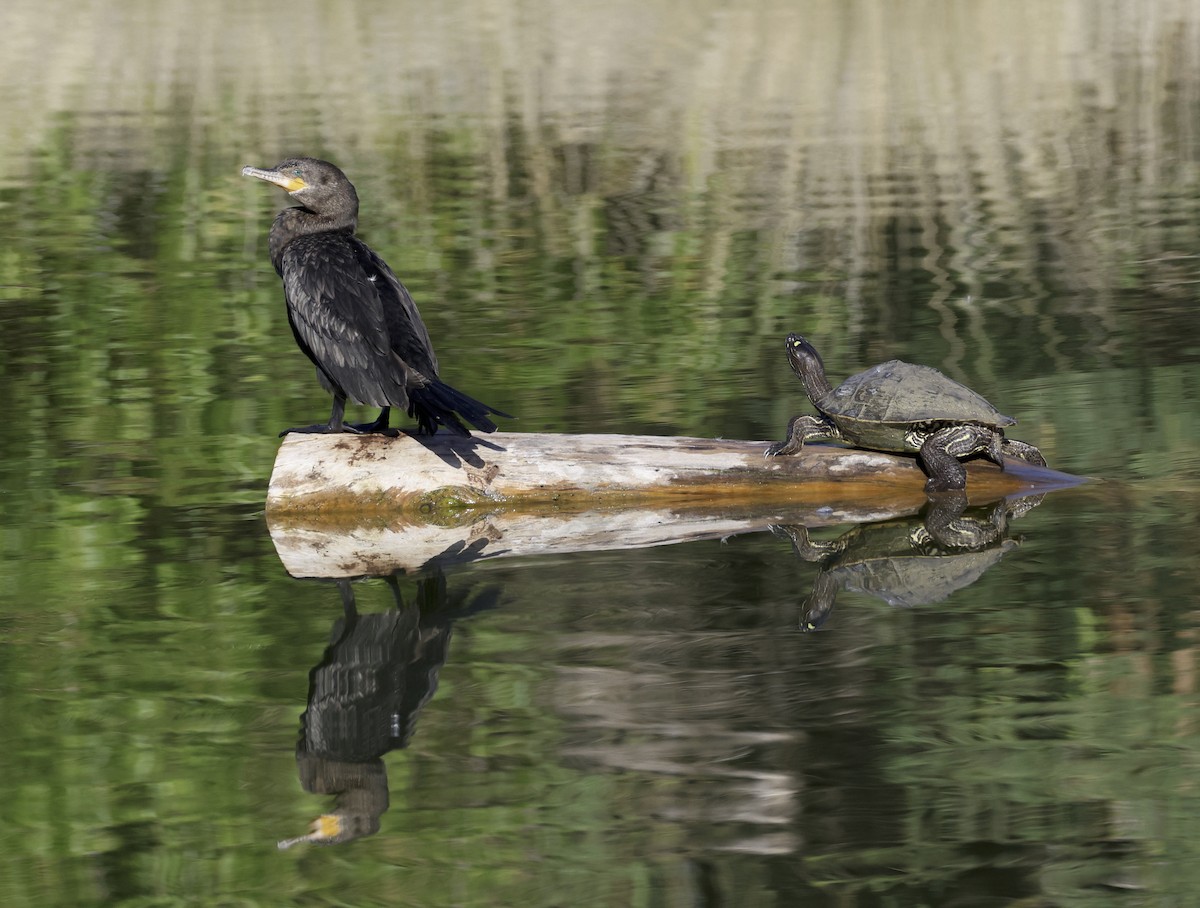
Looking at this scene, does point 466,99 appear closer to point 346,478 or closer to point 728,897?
point 346,478

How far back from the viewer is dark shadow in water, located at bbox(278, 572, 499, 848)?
4.75 meters

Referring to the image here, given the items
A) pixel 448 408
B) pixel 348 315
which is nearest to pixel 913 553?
pixel 448 408

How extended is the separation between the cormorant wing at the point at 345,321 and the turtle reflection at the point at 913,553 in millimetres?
1709

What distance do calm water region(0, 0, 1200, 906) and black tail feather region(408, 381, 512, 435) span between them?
2.00 feet

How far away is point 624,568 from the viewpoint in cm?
664

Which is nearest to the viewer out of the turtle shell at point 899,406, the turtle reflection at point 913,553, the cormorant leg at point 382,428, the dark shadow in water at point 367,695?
the dark shadow in water at point 367,695

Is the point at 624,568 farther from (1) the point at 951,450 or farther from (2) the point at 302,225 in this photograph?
(2) the point at 302,225

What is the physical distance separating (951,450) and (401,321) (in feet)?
7.75

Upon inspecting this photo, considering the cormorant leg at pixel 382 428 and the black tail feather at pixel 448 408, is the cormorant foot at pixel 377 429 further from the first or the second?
the black tail feather at pixel 448 408

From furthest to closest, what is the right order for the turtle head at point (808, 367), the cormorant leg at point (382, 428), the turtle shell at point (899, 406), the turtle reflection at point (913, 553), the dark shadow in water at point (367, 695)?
the turtle head at point (808, 367) → the cormorant leg at point (382, 428) → the turtle shell at point (899, 406) → the turtle reflection at point (913, 553) → the dark shadow in water at point (367, 695)

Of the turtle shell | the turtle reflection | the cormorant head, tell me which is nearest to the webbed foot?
the cormorant head

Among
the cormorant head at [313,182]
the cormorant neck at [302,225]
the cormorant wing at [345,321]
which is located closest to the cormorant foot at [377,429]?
the cormorant wing at [345,321]

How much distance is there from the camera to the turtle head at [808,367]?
8.04m

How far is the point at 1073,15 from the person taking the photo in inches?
1112
